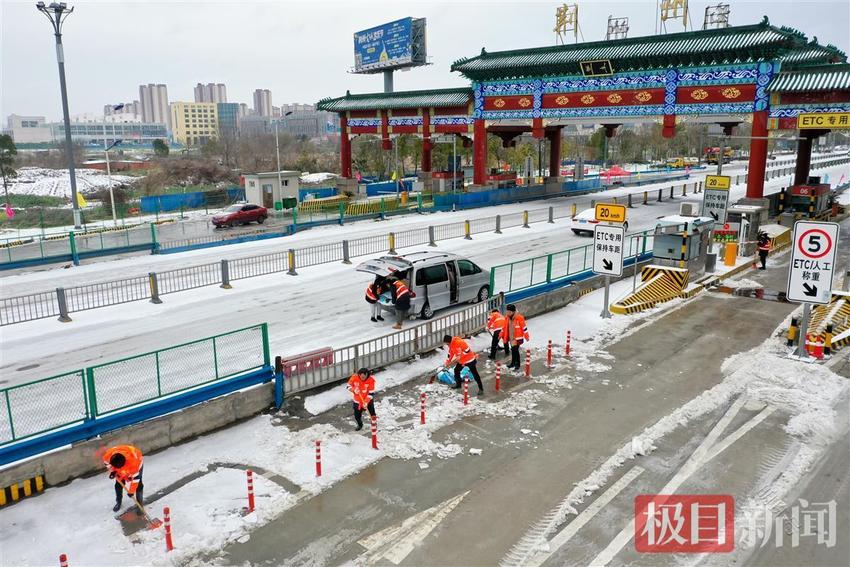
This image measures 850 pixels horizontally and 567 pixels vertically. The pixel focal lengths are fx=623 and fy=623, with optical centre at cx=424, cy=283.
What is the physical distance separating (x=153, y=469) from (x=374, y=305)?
8.05 meters

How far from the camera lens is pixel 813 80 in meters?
31.2

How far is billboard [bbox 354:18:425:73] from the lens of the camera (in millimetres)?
67062

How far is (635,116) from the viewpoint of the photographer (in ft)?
132

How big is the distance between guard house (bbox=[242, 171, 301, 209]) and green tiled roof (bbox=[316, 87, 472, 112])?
1491 centimetres

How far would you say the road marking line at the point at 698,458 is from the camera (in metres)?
7.53

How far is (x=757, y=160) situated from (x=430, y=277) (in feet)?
86.9

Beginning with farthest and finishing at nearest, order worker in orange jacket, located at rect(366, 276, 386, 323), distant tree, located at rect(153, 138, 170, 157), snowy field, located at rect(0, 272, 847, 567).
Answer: distant tree, located at rect(153, 138, 170, 157) < worker in orange jacket, located at rect(366, 276, 386, 323) < snowy field, located at rect(0, 272, 847, 567)

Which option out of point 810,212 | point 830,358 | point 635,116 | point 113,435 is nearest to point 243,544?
point 113,435

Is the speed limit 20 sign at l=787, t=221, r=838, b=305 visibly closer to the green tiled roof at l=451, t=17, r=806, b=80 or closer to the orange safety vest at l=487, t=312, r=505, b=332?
the orange safety vest at l=487, t=312, r=505, b=332

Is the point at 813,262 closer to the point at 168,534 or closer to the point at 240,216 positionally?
the point at 168,534

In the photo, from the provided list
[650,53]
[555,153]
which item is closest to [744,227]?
[650,53]

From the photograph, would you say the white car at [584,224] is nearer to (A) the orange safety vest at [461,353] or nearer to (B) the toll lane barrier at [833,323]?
(B) the toll lane barrier at [833,323]

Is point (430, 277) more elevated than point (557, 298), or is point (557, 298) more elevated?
point (430, 277)

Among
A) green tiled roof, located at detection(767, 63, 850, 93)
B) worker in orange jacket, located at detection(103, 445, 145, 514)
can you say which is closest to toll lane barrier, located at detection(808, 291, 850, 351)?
worker in orange jacket, located at detection(103, 445, 145, 514)
